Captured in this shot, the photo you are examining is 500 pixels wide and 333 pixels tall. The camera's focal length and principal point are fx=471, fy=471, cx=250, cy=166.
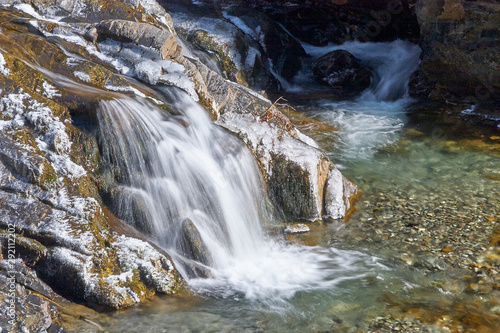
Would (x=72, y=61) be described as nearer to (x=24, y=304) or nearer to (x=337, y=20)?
(x=24, y=304)

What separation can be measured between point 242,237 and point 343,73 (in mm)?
7964

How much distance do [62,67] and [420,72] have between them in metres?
9.13

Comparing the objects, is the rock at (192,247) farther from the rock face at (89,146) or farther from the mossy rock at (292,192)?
the mossy rock at (292,192)

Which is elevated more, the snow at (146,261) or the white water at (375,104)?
the white water at (375,104)

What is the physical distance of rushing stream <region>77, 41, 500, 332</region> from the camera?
4578 mm

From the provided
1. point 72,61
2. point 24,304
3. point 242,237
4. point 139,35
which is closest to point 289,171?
point 242,237

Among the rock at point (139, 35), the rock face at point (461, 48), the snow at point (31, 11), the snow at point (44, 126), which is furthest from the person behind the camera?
the rock face at point (461, 48)

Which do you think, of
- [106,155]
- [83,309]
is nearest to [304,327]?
[83,309]

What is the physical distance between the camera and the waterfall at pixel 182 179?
5387mm

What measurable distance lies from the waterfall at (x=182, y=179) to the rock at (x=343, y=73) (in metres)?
6.90

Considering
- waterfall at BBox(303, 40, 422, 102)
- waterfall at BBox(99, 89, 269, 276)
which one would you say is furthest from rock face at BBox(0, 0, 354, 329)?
waterfall at BBox(303, 40, 422, 102)

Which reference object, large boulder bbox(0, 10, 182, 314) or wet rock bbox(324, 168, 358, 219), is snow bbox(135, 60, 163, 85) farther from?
wet rock bbox(324, 168, 358, 219)

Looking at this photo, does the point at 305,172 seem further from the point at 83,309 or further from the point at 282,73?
the point at 282,73

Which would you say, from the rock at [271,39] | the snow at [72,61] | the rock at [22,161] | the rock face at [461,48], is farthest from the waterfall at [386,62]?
the rock at [22,161]
